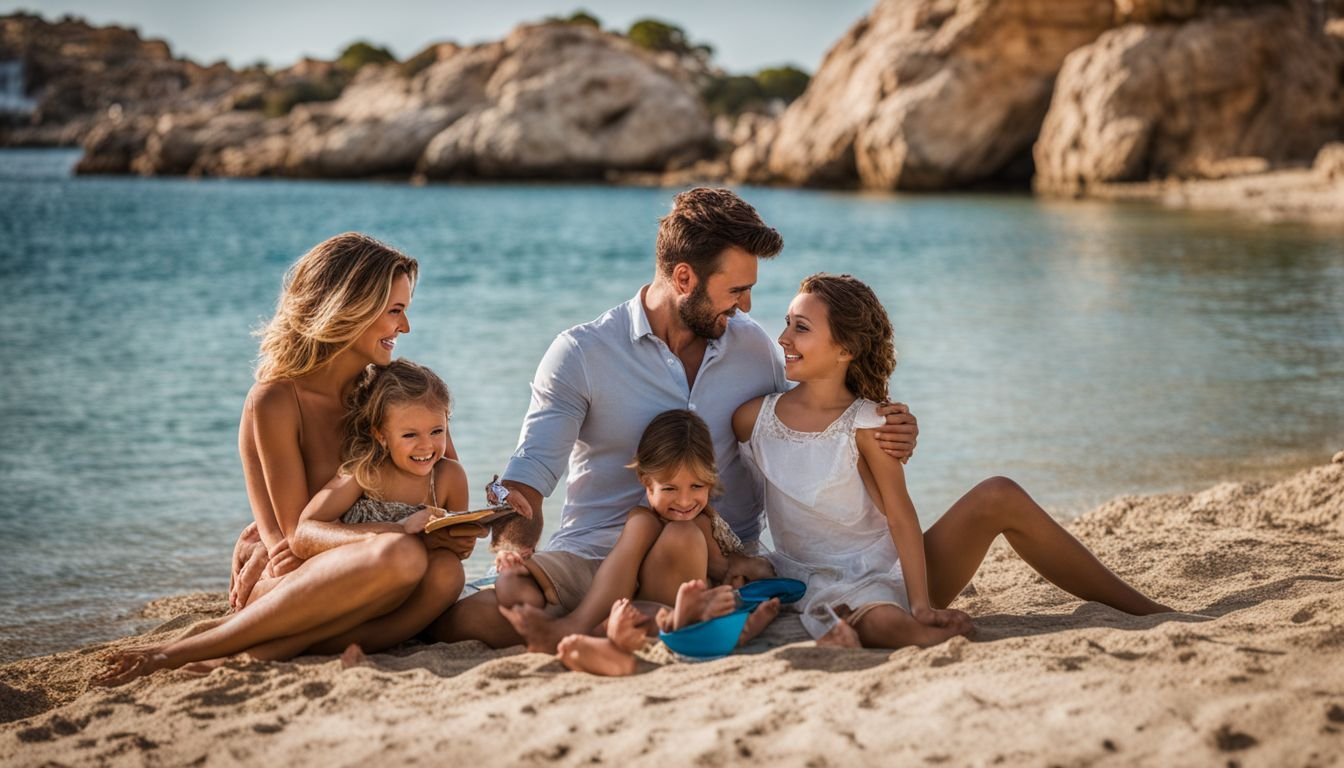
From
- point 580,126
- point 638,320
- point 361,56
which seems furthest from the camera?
point 361,56

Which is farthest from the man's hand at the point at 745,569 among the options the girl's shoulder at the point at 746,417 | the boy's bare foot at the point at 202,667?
the boy's bare foot at the point at 202,667

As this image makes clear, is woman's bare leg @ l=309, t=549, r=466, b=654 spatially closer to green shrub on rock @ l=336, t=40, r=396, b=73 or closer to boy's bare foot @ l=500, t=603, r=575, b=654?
boy's bare foot @ l=500, t=603, r=575, b=654

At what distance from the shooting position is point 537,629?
3.79m

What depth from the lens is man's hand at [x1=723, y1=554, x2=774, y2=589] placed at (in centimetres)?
416

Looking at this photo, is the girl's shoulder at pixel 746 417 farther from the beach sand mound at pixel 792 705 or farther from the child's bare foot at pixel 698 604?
the child's bare foot at pixel 698 604

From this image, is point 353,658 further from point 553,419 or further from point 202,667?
point 553,419

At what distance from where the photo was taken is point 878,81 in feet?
137

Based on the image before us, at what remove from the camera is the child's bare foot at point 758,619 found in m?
3.84

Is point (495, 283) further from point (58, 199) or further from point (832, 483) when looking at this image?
point (58, 199)

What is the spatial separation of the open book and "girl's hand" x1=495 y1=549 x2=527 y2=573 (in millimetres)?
180

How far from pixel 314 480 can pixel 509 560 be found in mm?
724

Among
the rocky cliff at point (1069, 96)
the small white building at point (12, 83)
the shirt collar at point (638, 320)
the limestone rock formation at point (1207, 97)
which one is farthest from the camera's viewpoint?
the small white building at point (12, 83)

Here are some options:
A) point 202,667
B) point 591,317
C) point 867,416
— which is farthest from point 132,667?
point 591,317

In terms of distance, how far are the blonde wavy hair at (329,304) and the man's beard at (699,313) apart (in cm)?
95
